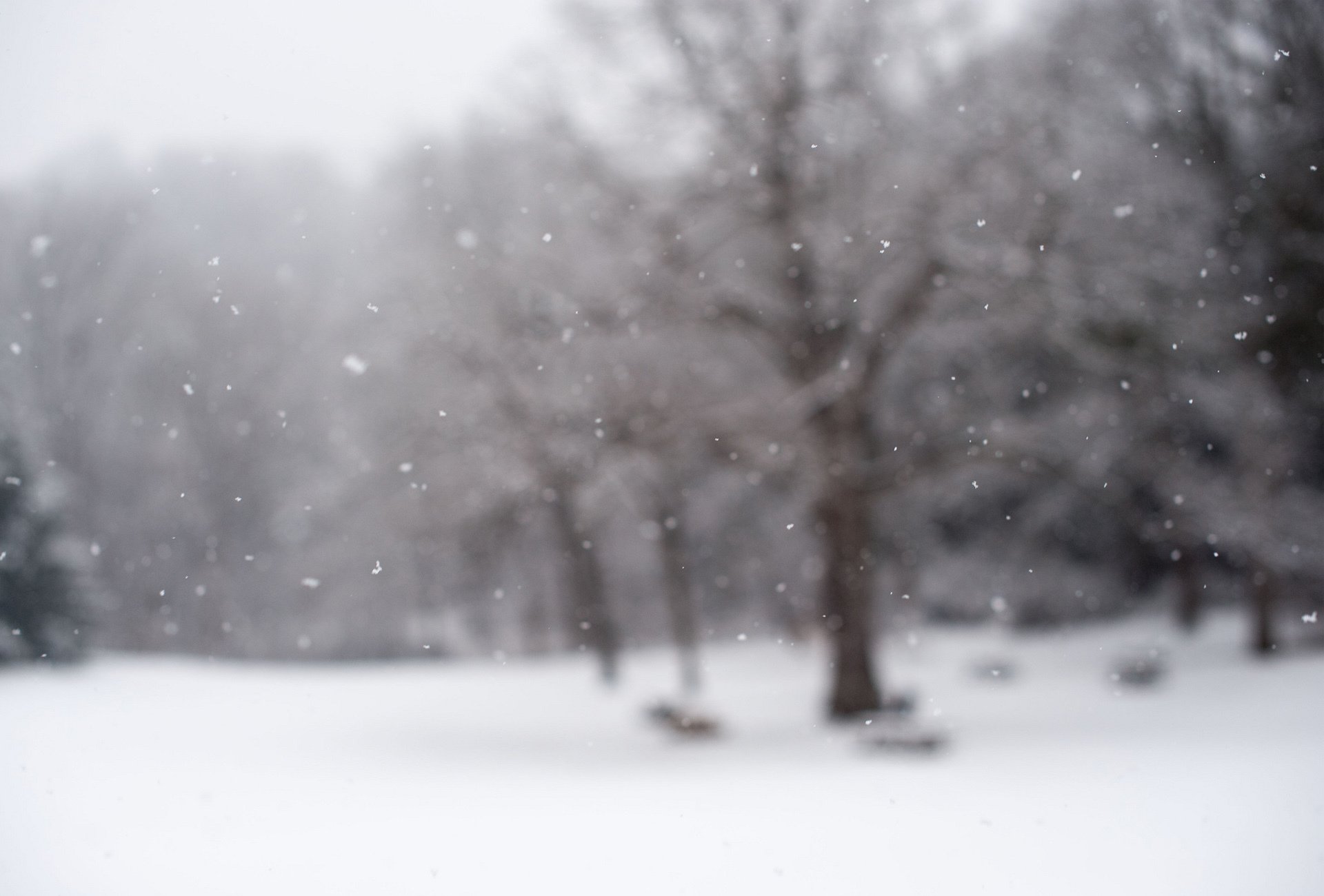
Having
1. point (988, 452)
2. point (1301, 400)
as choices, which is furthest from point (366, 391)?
point (1301, 400)

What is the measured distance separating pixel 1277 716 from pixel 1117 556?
11.1 m

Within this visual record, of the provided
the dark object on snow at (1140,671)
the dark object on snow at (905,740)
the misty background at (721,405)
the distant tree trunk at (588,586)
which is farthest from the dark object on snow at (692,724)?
the dark object on snow at (1140,671)

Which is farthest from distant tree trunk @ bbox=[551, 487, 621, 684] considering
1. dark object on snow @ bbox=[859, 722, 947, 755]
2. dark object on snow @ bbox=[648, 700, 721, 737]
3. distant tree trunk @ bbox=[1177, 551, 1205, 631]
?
distant tree trunk @ bbox=[1177, 551, 1205, 631]

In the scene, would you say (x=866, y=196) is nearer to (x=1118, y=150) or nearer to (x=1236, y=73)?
(x=1118, y=150)

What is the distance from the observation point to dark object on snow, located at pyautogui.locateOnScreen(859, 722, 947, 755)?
9.18 metres

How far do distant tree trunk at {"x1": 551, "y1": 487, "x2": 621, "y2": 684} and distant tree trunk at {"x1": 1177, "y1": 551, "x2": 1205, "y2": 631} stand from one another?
42.9 ft

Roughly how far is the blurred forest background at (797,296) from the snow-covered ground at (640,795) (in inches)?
84.7

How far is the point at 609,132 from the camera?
35.5 ft

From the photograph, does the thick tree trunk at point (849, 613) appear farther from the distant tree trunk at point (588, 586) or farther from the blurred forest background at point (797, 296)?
the distant tree trunk at point (588, 586)

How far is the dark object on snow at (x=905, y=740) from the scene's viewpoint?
9180 mm

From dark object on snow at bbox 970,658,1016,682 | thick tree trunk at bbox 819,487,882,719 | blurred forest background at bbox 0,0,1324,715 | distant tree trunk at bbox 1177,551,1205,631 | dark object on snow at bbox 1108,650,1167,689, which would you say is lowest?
dark object on snow at bbox 970,658,1016,682

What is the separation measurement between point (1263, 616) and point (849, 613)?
Result: 9455 millimetres

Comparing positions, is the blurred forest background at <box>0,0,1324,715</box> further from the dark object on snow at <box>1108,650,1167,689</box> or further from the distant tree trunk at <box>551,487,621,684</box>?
the dark object on snow at <box>1108,650,1167,689</box>

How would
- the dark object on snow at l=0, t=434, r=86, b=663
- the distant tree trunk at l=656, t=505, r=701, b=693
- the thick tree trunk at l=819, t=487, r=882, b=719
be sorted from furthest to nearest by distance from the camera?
the distant tree trunk at l=656, t=505, r=701, b=693
the dark object on snow at l=0, t=434, r=86, b=663
the thick tree trunk at l=819, t=487, r=882, b=719
